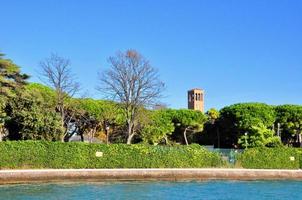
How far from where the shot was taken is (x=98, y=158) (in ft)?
128

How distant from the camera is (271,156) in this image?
43.6 metres

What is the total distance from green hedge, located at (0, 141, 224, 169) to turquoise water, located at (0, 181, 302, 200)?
5617mm

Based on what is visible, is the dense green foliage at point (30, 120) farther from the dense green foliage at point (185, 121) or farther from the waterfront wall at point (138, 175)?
the dense green foliage at point (185, 121)

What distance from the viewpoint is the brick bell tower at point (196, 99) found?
17250cm

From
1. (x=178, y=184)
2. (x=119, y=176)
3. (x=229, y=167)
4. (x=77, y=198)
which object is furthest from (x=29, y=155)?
(x=229, y=167)

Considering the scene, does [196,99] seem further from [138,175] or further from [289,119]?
[138,175]

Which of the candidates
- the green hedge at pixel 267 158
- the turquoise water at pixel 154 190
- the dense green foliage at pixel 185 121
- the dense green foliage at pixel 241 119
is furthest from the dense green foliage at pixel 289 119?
the turquoise water at pixel 154 190

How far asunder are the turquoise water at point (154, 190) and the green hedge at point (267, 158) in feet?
26.1

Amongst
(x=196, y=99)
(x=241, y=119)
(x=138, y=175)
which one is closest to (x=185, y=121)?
(x=241, y=119)

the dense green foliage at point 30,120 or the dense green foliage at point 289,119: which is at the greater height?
the dense green foliage at point 289,119

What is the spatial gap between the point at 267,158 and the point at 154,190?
16454mm

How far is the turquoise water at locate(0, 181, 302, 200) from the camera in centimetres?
2667

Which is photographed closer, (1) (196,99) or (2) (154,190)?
(2) (154,190)

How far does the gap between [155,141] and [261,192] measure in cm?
3359
